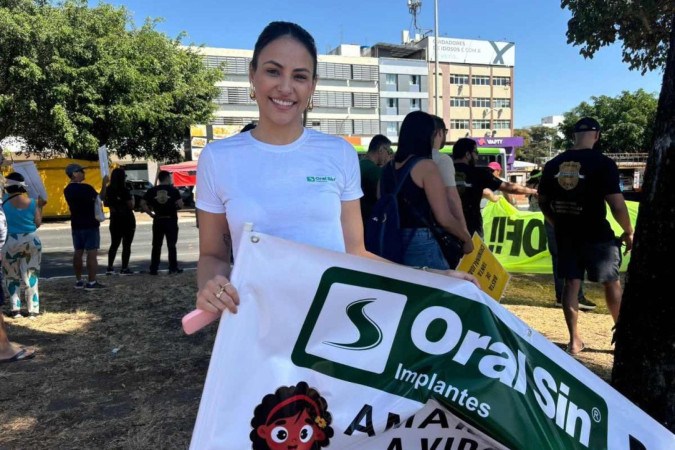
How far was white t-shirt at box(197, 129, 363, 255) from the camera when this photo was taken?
154cm

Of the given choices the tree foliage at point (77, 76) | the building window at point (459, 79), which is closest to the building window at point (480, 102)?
the building window at point (459, 79)

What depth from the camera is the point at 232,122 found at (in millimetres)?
48969

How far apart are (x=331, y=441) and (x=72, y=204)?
693cm

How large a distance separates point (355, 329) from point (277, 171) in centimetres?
53

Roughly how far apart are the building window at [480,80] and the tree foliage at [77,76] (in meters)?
49.4

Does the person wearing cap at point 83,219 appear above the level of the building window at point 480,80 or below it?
below

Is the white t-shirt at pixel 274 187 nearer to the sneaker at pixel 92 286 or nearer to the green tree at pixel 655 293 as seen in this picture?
the green tree at pixel 655 293

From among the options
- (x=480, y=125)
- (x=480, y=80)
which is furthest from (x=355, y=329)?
(x=480, y=80)

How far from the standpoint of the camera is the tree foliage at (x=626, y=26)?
683 cm

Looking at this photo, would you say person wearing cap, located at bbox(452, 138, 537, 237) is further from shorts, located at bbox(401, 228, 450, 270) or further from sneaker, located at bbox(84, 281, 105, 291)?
sneaker, located at bbox(84, 281, 105, 291)

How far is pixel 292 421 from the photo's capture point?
140cm

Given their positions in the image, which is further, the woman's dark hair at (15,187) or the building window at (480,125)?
the building window at (480,125)

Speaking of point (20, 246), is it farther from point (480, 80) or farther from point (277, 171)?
point (480, 80)

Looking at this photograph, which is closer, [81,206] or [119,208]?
[81,206]
